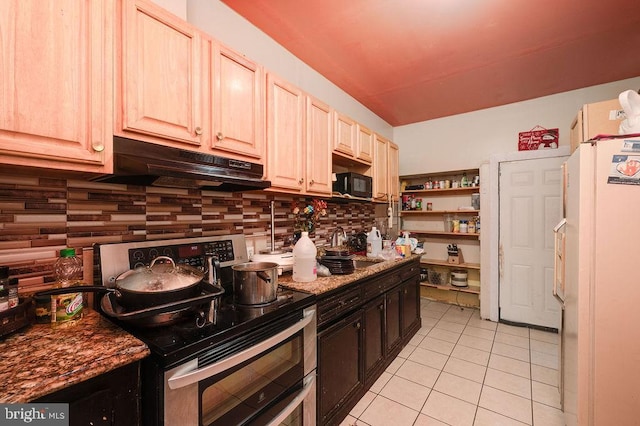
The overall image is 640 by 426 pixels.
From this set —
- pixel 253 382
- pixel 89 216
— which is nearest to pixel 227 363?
pixel 253 382

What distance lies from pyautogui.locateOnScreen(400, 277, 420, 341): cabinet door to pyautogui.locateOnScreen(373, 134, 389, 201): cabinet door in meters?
1.03

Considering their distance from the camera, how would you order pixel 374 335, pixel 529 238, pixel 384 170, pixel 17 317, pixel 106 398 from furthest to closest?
1. pixel 384 170
2. pixel 529 238
3. pixel 374 335
4. pixel 17 317
5. pixel 106 398

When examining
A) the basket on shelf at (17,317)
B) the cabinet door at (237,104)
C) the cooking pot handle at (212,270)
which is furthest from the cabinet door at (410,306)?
the basket on shelf at (17,317)

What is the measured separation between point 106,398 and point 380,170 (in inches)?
116

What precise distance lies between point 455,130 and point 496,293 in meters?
2.28

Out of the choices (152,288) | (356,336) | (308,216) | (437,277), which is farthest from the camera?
(437,277)

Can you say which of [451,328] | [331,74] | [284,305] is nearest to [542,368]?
[451,328]

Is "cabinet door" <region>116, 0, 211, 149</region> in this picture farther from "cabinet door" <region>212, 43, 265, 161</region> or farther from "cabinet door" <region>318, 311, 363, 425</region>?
"cabinet door" <region>318, 311, 363, 425</region>

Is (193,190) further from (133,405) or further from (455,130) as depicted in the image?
(455,130)

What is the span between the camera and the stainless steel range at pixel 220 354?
0.84 metres

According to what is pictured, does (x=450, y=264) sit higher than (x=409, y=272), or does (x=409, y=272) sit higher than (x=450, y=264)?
(x=409, y=272)

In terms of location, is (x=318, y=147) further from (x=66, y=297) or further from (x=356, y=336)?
(x=66, y=297)

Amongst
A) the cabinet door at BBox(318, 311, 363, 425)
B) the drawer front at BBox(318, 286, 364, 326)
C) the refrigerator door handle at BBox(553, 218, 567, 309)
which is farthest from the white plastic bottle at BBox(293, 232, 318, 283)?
the refrigerator door handle at BBox(553, 218, 567, 309)

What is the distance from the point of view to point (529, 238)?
3.10 m
